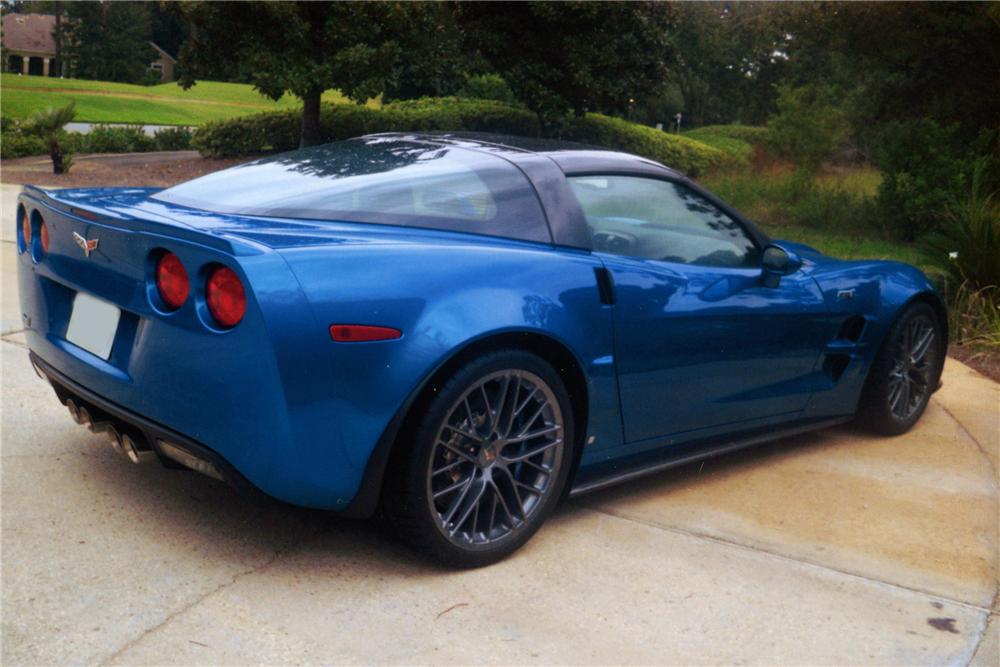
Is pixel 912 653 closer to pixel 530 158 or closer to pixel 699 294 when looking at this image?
pixel 699 294

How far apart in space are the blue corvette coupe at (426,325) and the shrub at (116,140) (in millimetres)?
17290

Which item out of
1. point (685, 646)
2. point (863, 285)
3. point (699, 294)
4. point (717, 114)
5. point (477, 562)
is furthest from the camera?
point (717, 114)

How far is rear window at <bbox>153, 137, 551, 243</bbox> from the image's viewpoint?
11.2ft

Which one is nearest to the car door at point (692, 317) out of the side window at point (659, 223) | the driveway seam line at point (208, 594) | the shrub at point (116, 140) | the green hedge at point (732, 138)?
the side window at point (659, 223)

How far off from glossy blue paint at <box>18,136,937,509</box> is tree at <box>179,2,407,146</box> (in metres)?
12.1

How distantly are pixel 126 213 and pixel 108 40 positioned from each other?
18220mm

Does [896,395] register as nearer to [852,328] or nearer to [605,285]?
[852,328]

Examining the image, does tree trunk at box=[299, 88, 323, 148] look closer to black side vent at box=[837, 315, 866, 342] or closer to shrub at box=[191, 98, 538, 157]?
shrub at box=[191, 98, 538, 157]

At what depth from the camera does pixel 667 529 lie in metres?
3.85

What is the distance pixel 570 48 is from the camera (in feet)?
65.2

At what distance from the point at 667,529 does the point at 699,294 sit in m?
0.88

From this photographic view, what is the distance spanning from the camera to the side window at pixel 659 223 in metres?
3.86

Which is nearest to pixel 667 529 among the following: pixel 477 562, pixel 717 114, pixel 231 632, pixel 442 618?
pixel 477 562

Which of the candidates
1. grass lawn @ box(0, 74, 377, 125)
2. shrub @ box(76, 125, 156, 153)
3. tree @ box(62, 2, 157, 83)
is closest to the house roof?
tree @ box(62, 2, 157, 83)
